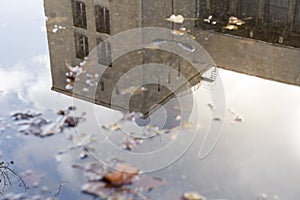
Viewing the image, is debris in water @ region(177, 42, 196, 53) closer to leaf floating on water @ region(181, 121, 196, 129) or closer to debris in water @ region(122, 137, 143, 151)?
leaf floating on water @ region(181, 121, 196, 129)

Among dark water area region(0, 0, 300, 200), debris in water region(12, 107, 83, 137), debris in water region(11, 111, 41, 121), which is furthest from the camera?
debris in water region(11, 111, 41, 121)

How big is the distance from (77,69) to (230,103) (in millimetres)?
1828

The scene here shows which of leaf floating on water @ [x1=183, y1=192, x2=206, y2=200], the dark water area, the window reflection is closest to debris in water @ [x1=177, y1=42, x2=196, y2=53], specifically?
the dark water area

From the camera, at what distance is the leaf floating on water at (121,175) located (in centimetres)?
373

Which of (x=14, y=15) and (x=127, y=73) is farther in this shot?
(x=14, y=15)

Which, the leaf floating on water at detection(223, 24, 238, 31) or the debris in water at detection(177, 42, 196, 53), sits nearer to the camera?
the debris in water at detection(177, 42, 196, 53)

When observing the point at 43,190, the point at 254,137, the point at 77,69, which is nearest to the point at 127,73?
the point at 77,69

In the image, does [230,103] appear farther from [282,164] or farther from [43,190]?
[43,190]

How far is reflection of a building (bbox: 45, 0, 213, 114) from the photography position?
5.05 meters

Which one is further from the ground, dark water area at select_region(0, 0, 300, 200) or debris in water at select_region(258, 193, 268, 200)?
dark water area at select_region(0, 0, 300, 200)

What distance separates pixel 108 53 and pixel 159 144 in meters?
2.07

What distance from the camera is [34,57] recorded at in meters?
6.00

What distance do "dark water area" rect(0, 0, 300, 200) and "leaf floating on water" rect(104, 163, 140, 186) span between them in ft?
0.05

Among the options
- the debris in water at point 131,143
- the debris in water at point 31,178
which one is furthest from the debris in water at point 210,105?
the debris in water at point 31,178
